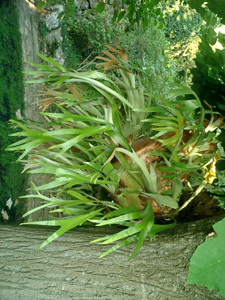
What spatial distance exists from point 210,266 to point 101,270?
40cm

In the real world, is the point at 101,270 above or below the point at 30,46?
below

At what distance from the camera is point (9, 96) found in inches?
87.1

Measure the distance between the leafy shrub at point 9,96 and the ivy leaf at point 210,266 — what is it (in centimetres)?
164

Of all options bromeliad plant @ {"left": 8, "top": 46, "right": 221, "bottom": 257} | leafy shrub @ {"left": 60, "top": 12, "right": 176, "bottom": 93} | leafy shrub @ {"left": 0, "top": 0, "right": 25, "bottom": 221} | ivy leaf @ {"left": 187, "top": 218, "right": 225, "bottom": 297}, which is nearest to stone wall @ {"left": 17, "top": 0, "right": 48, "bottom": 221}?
leafy shrub @ {"left": 0, "top": 0, "right": 25, "bottom": 221}

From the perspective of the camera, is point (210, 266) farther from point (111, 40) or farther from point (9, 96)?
point (111, 40)

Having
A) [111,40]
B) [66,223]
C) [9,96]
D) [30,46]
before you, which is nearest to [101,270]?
[66,223]

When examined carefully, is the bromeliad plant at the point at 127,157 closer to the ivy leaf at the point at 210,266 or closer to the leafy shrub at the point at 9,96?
the ivy leaf at the point at 210,266

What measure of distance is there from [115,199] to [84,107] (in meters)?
0.37

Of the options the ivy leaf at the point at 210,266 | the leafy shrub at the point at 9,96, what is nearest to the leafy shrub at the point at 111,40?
the leafy shrub at the point at 9,96

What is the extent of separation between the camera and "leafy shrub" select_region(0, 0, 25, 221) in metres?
2.00

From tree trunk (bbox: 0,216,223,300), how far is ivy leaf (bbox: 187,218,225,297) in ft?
0.97

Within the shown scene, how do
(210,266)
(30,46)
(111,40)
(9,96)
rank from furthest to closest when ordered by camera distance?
(111,40)
(30,46)
(9,96)
(210,266)

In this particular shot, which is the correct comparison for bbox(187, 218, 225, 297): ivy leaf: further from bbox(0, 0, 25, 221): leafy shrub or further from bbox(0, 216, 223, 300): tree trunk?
bbox(0, 0, 25, 221): leafy shrub

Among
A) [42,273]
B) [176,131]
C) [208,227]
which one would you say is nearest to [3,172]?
[42,273]
